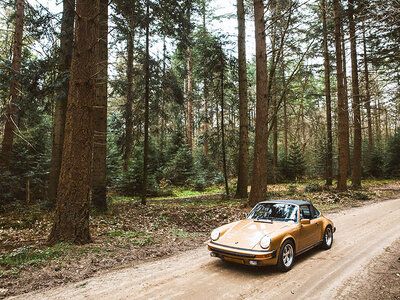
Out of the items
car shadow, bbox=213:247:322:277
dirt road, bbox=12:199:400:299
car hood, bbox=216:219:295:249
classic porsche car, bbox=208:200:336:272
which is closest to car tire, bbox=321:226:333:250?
classic porsche car, bbox=208:200:336:272

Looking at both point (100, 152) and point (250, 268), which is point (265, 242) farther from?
point (100, 152)

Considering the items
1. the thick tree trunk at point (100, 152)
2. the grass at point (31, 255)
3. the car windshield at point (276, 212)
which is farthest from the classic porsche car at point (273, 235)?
the thick tree trunk at point (100, 152)

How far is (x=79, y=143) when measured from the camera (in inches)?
242

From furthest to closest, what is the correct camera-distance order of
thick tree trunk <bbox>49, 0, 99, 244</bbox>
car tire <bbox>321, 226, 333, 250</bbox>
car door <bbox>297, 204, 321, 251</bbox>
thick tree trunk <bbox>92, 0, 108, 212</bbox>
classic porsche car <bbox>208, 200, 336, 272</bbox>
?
1. thick tree trunk <bbox>92, 0, 108, 212</bbox>
2. car tire <bbox>321, 226, 333, 250</bbox>
3. thick tree trunk <bbox>49, 0, 99, 244</bbox>
4. car door <bbox>297, 204, 321, 251</bbox>
5. classic porsche car <bbox>208, 200, 336, 272</bbox>

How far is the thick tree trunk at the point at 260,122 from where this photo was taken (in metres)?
10.4

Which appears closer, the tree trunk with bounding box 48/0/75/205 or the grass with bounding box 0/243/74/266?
the grass with bounding box 0/243/74/266

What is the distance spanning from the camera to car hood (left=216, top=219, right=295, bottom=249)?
471 centimetres

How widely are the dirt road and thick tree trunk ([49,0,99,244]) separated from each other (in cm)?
201

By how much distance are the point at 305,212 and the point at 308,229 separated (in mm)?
511

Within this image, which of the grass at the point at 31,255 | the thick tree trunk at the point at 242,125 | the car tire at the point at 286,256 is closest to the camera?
the car tire at the point at 286,256

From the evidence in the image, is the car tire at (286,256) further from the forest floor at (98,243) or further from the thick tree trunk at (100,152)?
the thick tree trunk at (100,152)

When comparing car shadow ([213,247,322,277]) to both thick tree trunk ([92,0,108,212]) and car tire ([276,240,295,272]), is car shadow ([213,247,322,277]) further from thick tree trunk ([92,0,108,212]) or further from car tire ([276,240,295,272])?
thick tree trunk ([92,0,108,212])

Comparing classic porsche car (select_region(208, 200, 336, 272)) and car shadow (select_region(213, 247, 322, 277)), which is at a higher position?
classic porsche car (select_region(208, 200, 336, 272))

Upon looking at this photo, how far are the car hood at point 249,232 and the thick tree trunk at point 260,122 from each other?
16.2 feet
